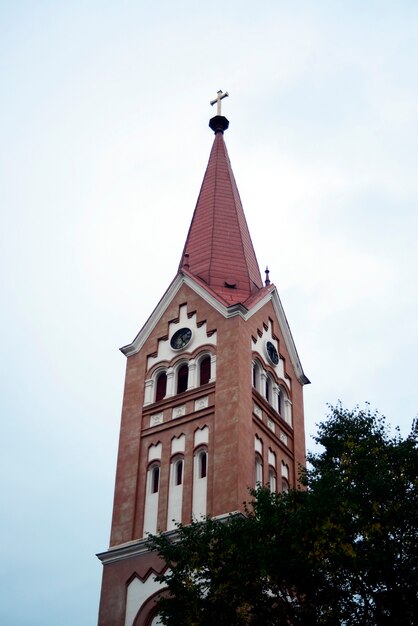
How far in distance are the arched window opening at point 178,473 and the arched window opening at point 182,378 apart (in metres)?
3.61

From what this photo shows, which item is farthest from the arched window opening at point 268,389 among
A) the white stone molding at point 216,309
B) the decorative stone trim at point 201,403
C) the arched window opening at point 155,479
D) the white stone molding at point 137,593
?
the white stone molding at point 137,593

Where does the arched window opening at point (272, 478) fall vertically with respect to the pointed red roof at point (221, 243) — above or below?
below

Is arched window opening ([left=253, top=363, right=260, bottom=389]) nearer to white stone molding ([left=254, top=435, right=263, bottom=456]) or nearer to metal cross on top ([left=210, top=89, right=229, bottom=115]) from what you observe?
white stone molding ([left=254, top=435, right=263, bottom=456])

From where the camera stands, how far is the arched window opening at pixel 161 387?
3930cm

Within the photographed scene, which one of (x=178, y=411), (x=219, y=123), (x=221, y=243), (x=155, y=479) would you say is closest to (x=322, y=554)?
(x=155, y=479)

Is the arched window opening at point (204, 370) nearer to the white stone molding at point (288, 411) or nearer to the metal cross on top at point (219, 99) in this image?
the white stone molding at point (288, 411)

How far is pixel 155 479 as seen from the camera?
120 ft

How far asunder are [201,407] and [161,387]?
328 centimetres

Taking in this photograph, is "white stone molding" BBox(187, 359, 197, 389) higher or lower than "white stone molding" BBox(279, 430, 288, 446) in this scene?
higher

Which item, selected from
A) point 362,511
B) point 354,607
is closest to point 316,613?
point 354,607

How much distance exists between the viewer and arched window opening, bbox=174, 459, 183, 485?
117 feet

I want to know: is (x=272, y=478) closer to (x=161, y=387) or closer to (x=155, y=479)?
(x=155, y=479)

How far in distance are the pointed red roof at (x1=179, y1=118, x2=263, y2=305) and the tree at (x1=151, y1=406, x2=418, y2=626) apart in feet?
56.1

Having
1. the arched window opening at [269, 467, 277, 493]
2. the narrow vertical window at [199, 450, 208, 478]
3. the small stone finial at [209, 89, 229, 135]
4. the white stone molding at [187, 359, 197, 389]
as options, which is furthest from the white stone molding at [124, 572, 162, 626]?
the small stone finial at [209, 89, 229, 135]
